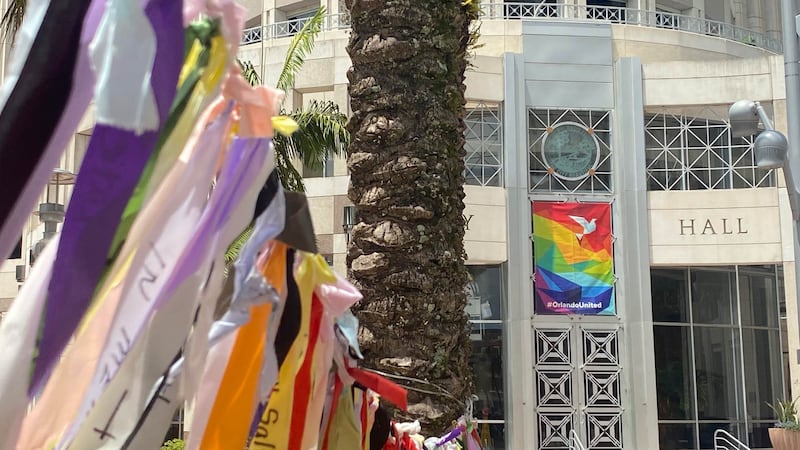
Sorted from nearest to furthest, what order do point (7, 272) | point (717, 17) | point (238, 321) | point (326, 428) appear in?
point (238, 321), point (326, 428), point (7, 272), point (717, 17)

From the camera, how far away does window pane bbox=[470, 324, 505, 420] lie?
856 inches

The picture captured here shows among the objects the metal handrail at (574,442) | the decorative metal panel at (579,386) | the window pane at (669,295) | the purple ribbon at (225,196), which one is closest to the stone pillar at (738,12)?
the window pane at (669,295)

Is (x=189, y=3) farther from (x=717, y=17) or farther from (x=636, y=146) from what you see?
(x=717, y=17)

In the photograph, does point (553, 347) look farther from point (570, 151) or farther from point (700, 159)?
point (700, 159)

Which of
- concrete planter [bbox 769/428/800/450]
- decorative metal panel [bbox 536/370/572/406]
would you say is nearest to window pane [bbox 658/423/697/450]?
decorative metal panel [bbox 536/370/572/406]

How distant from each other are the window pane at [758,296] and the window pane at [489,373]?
6157 mm

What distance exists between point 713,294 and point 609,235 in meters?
3.14

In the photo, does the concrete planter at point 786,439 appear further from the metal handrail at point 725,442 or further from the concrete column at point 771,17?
the concrete column at point 771,17

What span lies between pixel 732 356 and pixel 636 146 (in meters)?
5.54

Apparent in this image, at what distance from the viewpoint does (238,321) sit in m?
2.33

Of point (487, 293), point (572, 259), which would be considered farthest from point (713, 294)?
point (487, 293)

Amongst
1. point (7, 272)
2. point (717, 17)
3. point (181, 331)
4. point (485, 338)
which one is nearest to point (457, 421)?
A: point (181, 331)

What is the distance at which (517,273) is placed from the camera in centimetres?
2197

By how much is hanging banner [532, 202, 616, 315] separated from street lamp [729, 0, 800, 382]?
10.5m
